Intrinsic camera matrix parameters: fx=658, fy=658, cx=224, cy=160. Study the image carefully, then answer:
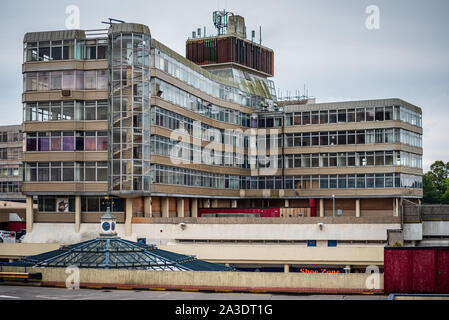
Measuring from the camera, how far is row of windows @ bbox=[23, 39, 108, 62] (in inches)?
2648

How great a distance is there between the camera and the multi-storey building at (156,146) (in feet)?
217

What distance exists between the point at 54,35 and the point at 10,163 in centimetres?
6737

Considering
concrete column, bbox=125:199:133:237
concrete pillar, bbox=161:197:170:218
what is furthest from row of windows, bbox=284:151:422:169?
concrete column, bbox=125:199:133:237

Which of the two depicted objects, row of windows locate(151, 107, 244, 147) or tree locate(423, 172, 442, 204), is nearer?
row of windows locate(151, 107, 244, 147)

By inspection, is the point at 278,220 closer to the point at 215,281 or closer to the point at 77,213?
the point at 77,213

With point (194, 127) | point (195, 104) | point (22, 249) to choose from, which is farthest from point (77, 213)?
point (195, 104)

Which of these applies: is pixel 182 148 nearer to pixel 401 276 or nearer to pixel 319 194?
pixel 319 194

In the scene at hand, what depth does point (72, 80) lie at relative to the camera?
67.1 meters

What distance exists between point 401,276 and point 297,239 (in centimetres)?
2728

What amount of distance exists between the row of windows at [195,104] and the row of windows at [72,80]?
17.5 ft

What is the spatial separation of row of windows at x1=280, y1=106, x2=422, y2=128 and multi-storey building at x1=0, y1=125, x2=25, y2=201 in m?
57.8

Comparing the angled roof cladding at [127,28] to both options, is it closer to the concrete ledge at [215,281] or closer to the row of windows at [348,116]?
the row of windows at [348,116]

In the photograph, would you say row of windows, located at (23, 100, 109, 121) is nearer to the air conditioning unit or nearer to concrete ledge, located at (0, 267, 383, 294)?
the air conditioning unit
